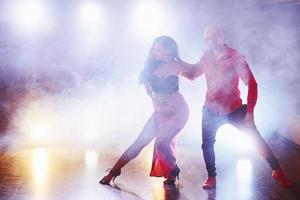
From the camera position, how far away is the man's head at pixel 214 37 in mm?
5348

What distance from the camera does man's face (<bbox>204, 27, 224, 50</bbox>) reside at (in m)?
5.35

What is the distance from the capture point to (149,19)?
13.7 meters

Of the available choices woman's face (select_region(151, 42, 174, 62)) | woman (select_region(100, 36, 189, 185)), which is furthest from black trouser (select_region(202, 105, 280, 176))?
woman's face (select_region(151, 42, 174, 62))

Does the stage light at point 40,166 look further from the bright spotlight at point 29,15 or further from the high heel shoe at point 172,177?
the bright spotlight at point 29,15

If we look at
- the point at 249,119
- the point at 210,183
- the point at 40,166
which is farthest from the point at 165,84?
the point at 40,166

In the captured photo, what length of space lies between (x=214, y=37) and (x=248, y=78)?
72 centimetres

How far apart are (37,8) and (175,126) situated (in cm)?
967

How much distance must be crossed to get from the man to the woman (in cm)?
30

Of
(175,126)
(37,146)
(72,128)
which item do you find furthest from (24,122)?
(175,126)

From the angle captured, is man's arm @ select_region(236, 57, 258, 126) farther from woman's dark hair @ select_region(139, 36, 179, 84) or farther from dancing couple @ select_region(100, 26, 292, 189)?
woman's dark hair @ select_region(139, 36, 179, 84)

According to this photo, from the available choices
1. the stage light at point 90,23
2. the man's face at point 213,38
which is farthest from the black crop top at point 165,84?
the stage light at point 90,23

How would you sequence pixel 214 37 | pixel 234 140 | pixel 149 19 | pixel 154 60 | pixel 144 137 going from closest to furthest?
1. pixel 214 37
2. pixel 154 60
3. pixel 144 137
4. pixel 234 140
5. pixel 149 19

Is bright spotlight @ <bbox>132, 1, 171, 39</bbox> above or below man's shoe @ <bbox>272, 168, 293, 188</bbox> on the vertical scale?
above

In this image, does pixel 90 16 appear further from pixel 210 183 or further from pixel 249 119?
pixel 249 119
